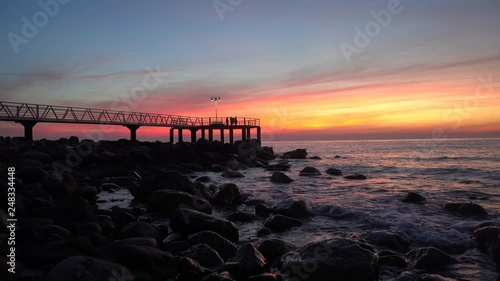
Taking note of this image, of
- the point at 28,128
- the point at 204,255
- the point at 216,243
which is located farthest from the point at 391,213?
the point at 28,128

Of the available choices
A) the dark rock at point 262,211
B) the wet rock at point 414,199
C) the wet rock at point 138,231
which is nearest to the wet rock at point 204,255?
the wet rock at point 138,231

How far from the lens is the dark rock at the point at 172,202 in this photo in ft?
35.9

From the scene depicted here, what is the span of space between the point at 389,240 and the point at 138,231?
5.74m

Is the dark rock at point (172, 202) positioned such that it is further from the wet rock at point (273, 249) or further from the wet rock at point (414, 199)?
the wet rock at point (414, 199)

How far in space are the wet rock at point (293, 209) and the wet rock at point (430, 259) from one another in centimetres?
443

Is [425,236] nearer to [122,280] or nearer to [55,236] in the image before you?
[122,280]

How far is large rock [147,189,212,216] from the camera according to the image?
10930mm

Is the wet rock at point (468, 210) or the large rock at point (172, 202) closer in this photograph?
the large rock at point (172, 202)

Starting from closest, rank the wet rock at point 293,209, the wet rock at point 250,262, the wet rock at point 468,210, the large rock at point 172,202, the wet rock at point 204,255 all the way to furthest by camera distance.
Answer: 1. the wet rock at point 250,262
2. the wet rock at point 204,255
3. the large rock at point 172,202
4. the wet rock at point 293,209
5. the wet rock at point 468,210

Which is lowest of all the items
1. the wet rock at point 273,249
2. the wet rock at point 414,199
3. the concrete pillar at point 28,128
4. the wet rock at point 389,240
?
the wet rock at point 414,199

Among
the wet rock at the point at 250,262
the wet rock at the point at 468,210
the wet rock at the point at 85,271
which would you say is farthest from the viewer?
the wet rock at the point at 468,210

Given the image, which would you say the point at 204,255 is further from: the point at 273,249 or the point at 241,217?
the point at 241,217

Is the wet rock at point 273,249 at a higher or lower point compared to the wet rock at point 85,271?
lower

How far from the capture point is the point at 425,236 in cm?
861
